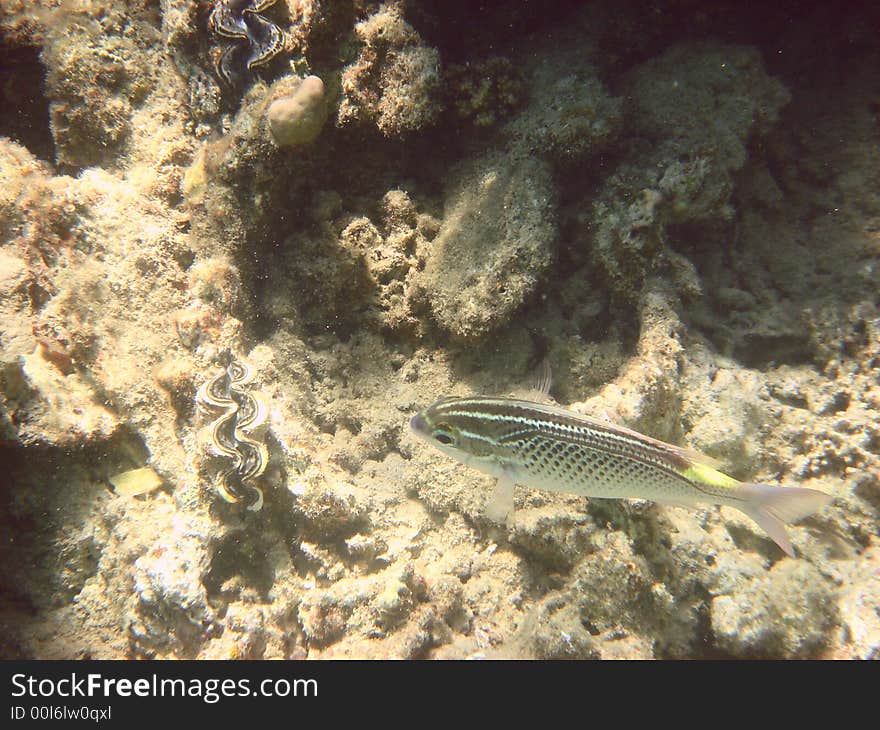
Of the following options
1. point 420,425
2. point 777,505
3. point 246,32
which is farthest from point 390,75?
point 777,505

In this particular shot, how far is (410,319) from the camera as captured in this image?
139 inches

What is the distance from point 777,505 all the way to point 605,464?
89cm

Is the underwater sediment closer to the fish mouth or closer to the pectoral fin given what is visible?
the pectoral fin

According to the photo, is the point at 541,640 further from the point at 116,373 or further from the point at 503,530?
the point at 116,373

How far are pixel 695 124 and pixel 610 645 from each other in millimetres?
3985

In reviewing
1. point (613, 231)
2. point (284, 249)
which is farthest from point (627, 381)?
point (284, 249)

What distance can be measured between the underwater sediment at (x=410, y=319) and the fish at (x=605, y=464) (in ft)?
2.44

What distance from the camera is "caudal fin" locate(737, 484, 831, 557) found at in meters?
2.08

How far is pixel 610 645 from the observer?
8.34ft

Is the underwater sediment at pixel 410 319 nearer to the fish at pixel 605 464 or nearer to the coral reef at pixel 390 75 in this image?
the coral reef at pixel 390 75

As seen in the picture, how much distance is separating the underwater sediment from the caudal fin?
744 millimetres

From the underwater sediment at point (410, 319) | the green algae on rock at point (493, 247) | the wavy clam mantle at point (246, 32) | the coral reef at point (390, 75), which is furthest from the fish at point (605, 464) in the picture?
the wavy clam mantle at point (246, 32)

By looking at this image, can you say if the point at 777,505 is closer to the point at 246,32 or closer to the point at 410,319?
the point at 410,319

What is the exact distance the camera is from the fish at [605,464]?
81.8 inches
